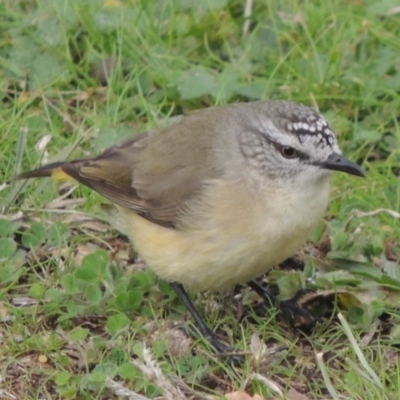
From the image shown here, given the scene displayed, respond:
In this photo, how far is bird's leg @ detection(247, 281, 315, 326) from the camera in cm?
526

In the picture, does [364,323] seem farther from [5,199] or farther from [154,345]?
[5,199]

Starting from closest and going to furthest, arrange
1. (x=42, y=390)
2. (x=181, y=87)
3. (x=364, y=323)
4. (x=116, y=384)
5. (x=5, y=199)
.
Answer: (x=116, y=384), (x=42, y=390), (x=364, y=323), (x=5, y=199), (x=181, y=87)

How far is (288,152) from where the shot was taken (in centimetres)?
505

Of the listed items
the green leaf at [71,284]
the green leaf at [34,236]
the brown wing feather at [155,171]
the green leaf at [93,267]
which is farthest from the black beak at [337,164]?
the green leaf at [34,236]

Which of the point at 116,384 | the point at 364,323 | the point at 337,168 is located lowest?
the point at 364,323

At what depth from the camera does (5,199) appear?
5977 millimetres

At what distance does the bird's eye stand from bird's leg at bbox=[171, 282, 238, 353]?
0.89 meters

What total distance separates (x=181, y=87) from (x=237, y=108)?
4.64 feet

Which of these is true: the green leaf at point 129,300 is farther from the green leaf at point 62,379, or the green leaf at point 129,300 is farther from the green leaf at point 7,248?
the green leaf at point 7,248

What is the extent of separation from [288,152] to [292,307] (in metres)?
0.80

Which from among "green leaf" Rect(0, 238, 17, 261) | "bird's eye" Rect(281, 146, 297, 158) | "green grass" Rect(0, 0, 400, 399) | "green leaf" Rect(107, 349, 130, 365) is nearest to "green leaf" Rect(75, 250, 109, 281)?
"green grass" Rect(0, 0, 400, 399)

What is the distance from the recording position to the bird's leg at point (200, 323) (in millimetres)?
5105

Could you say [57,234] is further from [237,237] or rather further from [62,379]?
[237,237]

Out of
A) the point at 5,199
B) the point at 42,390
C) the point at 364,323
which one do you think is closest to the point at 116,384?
the point at 42,390
